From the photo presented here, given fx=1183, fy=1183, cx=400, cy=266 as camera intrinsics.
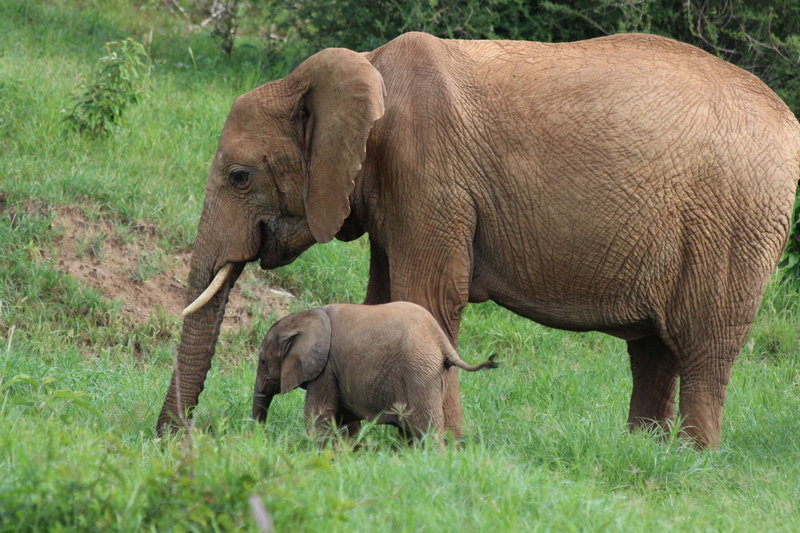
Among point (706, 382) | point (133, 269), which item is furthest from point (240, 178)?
point (133, 269)

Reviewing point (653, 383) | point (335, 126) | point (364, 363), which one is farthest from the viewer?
point (653, 383)

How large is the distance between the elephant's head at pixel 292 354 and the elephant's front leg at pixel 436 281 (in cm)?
45

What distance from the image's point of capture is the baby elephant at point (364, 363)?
537 cm

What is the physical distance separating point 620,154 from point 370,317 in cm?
156

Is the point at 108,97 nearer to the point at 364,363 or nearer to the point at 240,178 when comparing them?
the point at 240,178

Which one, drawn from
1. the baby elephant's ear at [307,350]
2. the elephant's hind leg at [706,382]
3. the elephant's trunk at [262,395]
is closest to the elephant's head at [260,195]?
the elephant's trunk at [262,395]

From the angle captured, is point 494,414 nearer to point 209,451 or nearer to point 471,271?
point 471,271

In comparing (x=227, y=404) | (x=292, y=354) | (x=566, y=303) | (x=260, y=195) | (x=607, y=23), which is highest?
(x=607, y=23)

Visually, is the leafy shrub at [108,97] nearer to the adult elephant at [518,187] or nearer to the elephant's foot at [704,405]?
the adult elephant at [518,187]

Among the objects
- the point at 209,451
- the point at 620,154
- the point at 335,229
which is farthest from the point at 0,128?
the point at 209,451

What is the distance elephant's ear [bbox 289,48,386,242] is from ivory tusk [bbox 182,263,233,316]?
0.52m

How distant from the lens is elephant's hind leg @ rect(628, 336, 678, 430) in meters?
6.91

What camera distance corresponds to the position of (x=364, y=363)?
5.49 metres

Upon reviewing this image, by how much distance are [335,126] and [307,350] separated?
1.11 meters
